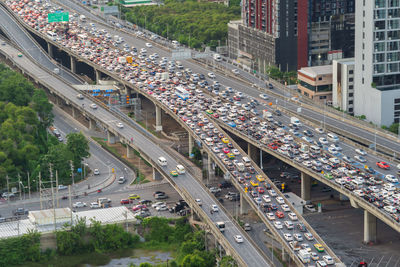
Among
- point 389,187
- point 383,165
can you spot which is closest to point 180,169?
point 383,165

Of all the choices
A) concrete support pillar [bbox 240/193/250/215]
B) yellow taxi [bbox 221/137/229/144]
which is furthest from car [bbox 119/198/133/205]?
yellow taxi [bbox 221/137/229/144]

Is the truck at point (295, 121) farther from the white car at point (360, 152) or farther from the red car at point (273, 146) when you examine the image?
the white car at point (360, 152)

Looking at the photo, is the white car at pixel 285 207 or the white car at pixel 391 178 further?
the white car at pixel 391 178

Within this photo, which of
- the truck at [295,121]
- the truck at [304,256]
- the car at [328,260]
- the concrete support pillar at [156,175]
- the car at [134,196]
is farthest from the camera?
the truck at [295,121]

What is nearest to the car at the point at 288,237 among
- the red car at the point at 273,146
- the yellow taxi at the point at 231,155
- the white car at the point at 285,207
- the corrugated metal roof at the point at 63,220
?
the white car at the point at 285,207

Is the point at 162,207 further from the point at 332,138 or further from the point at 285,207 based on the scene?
the point at 332,138

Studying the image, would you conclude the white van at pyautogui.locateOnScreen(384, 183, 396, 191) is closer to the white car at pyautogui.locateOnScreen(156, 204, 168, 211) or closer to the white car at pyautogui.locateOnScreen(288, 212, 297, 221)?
the white car at pyautogui.locateOnScreen(288, 212, 297, 221)
